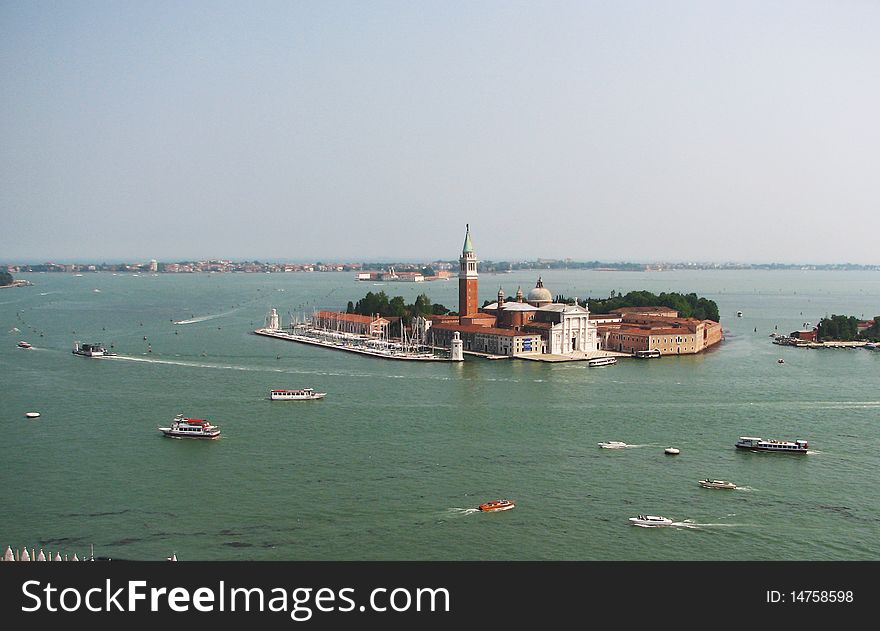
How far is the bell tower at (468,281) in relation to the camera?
21047mm

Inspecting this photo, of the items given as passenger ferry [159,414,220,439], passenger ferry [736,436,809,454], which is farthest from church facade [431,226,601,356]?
passenger ferry [159,414,220,439]

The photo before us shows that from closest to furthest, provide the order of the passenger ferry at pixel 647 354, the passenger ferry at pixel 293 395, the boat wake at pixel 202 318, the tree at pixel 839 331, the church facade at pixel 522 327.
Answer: the passenger ferry at pixel 293 395, the passenger ferry at pixel 647 354, the church facade at pixel 522 327, the tree at pixel 839 331, the boat wake at pixel 202 318

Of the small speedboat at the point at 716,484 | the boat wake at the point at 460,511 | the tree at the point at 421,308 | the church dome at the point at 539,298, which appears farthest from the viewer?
the tree at the point at 421,308

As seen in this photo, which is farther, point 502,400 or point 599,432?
point 502,400

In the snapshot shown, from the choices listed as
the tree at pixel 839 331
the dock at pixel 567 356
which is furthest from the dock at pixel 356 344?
the tree at pixel 839 331

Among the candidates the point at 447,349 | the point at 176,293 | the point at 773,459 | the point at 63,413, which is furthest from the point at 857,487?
the point at 176,293

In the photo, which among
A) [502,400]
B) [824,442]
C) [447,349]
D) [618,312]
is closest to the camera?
[824,442]

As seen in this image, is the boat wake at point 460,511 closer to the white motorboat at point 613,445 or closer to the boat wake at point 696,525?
the boat wake at point 696,525

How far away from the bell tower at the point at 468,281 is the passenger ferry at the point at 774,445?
1182cm

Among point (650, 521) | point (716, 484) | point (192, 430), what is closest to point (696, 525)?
point (650, 521)

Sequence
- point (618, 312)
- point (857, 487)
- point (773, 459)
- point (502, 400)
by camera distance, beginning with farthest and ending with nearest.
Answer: point (618, 312)
point (502, 400)
point (773, 459)
point (857, 487)

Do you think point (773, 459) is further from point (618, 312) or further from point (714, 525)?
point (618, 312)

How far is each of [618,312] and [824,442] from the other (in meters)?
13.4

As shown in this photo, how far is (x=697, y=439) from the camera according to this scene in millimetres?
9438
